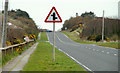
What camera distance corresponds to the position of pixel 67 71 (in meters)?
10.7

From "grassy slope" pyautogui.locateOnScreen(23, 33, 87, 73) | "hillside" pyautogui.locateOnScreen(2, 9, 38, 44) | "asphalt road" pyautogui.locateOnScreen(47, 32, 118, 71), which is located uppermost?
"hillside" pyautogui.locateOnScreen(2, 9, 38, 44)

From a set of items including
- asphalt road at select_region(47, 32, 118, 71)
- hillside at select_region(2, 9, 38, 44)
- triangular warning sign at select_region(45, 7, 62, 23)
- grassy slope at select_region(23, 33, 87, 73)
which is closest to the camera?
grassy slope at select_region(23, 33, 87, 73)

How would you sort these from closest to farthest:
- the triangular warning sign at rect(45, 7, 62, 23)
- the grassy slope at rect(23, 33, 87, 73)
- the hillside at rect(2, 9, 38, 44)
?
the grassy slope at rect(23, 33, 87, 73) < the triangular warning sign at rect(45, 7, 62, 23) < the hillside at rect(2, 9, 38, 44)

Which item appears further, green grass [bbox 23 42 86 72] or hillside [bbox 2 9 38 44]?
hillside [bbox 2 9 38 44]

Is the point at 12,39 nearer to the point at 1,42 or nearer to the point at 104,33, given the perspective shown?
the point at 1,42

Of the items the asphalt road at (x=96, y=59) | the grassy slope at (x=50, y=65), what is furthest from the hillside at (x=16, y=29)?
the grassy slope at (x=50, y=65)

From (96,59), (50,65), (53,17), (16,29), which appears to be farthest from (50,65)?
(16,29)

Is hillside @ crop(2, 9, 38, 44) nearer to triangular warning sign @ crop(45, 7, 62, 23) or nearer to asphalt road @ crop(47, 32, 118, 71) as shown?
asphalt road @ crop(47, 32, 118, 71)

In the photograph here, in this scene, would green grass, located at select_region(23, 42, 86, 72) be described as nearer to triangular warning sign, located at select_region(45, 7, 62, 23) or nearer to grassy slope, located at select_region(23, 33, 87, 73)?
grassy slope, located at select_region(23, 33, 87, 73)

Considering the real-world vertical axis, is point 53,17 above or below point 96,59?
above

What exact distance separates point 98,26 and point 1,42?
183 ft

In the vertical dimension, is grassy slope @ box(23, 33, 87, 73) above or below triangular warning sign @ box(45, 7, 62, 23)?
below

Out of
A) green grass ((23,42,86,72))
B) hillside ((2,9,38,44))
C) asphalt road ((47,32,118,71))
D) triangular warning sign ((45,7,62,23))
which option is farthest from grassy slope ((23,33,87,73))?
hillside ((2,9,38,44))

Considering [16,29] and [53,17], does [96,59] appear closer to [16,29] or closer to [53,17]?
[53,17]
